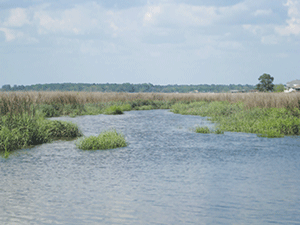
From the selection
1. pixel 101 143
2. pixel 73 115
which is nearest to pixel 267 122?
pixel 101 143

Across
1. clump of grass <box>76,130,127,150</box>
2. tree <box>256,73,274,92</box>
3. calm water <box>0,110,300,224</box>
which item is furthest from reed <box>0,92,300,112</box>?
tree <box>256,73,274,92</box>

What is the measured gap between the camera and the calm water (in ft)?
20.8

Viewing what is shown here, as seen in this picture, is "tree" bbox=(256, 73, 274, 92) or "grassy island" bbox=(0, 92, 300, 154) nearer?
"grassy island" bbox=(0, 92, 300, 154)

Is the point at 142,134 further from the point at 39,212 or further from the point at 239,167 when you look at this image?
the point at 39,212

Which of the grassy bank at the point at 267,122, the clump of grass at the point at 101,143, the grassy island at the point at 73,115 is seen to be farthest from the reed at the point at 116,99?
the clump of grass at the point at 101,143

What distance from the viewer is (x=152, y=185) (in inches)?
329

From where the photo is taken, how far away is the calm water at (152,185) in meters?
6.33

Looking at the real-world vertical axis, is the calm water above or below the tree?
below

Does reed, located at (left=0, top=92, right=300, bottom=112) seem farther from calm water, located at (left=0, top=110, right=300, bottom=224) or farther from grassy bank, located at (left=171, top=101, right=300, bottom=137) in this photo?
calm water, located at (left=0, top=110, right=300, bottom=224)

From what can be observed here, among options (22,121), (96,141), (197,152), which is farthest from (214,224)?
(22,121)

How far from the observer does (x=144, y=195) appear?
756cm

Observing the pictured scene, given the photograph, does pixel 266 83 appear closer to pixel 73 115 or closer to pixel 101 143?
pixel 73 115

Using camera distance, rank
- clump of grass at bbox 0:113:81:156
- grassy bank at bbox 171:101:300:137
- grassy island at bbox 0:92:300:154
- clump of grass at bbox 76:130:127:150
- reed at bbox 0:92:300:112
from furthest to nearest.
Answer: grassy bank at bbox 171:101:300:137, reed at bbox 0:92:300:112, grassy island at bbox 0:92:300:154, clump of grass at bbox 76:130:127:150, clump of grass at bbox 0:113:81:156

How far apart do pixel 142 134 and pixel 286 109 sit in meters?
9.93
